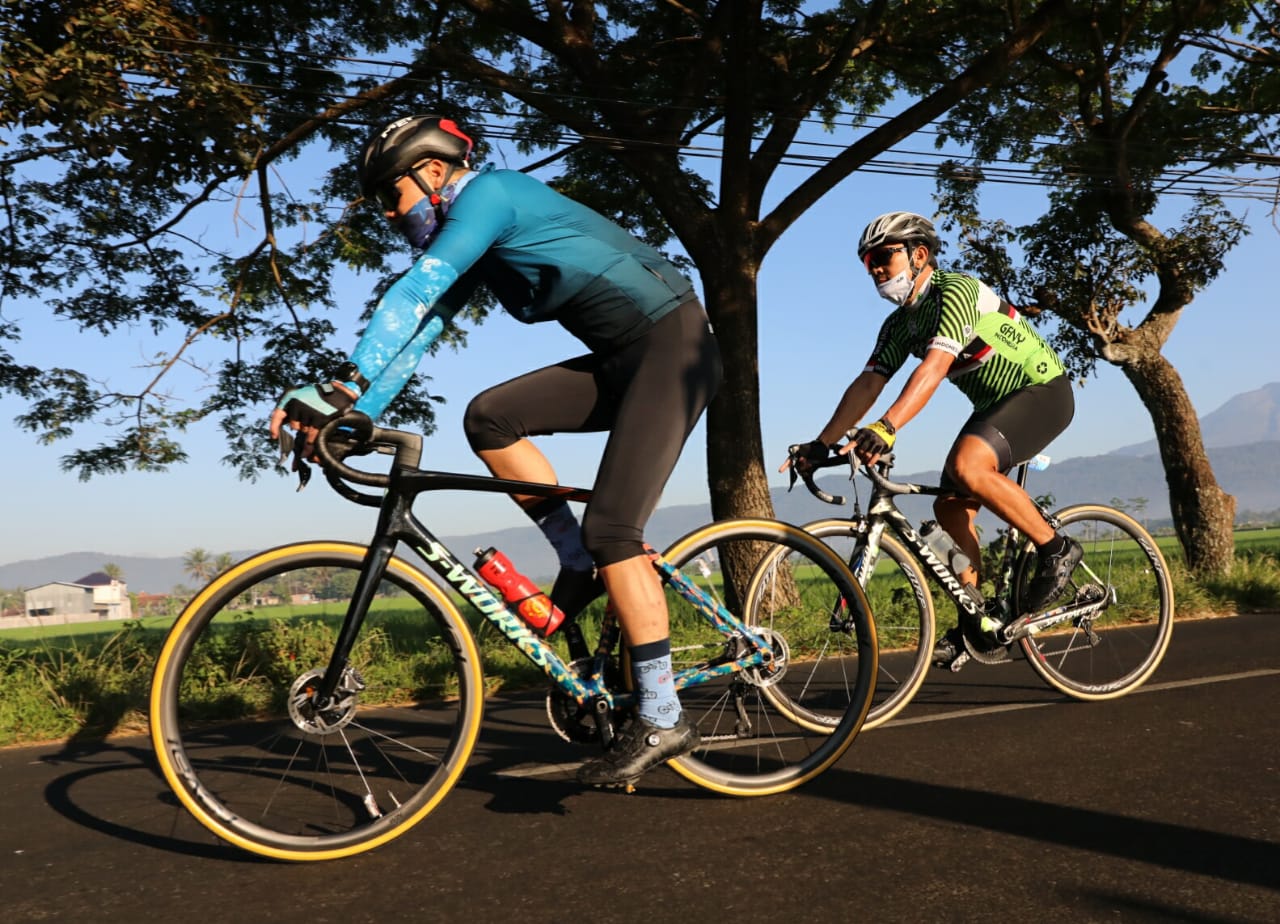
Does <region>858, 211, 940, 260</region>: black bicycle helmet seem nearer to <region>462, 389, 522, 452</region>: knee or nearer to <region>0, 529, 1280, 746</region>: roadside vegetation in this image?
<region>462, 389, 522, 452</region>: knee

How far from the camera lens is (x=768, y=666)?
404 cm

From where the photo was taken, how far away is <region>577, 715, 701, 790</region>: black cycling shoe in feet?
11.2

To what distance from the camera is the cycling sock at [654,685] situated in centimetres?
349

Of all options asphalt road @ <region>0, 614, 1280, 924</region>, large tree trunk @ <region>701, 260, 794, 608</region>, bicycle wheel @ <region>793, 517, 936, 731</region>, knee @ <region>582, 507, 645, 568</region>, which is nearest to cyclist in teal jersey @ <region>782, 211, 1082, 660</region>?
bicycle wheel @ <region>793, 517, 936, 731</region>

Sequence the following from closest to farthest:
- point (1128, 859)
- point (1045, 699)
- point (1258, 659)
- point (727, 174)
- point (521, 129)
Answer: point (1128, 859) → point (1045, 699) → point (1258, 659) → point (727, 174) → point (521, 129)

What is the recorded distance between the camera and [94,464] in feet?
36.8

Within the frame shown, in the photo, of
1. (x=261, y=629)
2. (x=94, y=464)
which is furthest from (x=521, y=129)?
(x=261, y=629)

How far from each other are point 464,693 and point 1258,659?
506 centimetres

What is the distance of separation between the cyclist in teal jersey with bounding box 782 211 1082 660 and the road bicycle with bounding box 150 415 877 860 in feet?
2.62

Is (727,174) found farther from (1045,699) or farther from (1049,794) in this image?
(1049,794)

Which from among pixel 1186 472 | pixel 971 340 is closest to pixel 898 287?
pixel 971 340

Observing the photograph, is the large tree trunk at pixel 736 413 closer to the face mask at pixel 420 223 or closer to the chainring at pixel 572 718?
the chainring at pixel 572 718

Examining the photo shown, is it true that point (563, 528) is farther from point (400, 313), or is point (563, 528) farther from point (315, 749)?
point (315, 749)

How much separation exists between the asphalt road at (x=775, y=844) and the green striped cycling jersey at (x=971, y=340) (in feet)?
5.12
